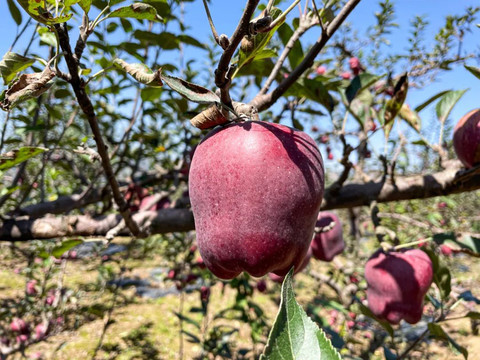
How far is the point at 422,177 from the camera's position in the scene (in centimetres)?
101

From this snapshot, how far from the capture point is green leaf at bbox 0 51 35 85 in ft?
1.78

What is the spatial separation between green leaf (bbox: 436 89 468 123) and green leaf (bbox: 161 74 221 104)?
1.06m

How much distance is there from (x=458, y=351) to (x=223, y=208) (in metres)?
1.00

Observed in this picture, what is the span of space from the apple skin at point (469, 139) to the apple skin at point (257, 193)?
0.62 m

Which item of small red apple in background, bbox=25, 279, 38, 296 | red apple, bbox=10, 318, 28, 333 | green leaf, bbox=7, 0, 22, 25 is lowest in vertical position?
red apple, bbox=10, 318, 28, 333

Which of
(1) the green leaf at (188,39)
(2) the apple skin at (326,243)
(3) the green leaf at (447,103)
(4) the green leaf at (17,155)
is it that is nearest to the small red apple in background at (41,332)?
(2) the apple skin at (326,243)

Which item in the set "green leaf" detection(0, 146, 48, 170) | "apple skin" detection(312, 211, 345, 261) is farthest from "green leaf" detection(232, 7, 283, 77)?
"apple skin" detection(312, 211, 345, 261)

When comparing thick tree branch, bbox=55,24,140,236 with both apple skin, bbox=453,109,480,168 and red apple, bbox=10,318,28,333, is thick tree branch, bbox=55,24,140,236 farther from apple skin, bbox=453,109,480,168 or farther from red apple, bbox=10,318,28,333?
red apple, bbox=10,318,28,333

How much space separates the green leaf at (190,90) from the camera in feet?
1.50

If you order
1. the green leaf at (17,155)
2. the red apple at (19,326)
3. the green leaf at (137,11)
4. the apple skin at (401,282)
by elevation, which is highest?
the green leaf at (137,11)

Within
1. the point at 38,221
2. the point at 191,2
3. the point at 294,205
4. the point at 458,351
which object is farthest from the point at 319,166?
the point at 191,2

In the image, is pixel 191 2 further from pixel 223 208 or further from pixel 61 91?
pixel 223 208

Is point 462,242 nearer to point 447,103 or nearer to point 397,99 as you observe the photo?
point 397,99

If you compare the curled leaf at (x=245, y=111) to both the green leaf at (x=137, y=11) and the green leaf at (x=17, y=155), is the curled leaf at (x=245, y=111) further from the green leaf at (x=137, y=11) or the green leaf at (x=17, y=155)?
the green leaf at (x=17, y=155)
